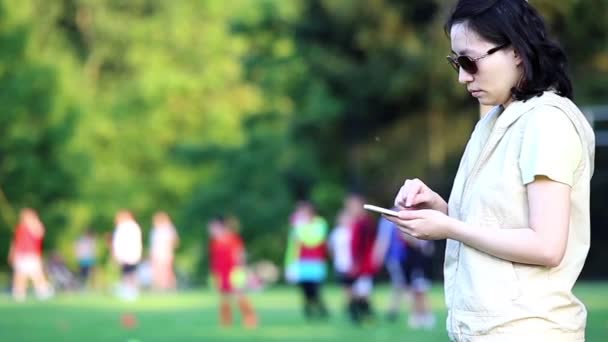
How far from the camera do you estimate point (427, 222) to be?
3.61 m

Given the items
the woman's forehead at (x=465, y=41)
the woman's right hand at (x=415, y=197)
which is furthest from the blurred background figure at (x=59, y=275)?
the woman's forehead at (x=465, y=41)

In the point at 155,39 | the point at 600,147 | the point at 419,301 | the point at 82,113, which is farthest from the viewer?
the point at 155,39

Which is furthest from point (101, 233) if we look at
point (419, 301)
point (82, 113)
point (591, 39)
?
point (419, 301)

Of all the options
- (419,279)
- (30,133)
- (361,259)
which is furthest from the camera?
(30,133)

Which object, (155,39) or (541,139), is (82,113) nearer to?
(155,39)

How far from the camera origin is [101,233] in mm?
57000

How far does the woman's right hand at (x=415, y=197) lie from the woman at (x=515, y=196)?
75 millimetres

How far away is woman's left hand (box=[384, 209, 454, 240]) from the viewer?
360cm

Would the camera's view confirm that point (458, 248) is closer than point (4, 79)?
Yes

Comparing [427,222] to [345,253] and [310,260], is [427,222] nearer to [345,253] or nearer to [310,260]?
[310,260]

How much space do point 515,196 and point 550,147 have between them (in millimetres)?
171

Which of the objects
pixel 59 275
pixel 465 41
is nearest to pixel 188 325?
pixel 465 41

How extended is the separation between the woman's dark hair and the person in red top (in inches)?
648

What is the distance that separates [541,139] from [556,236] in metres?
0.26
